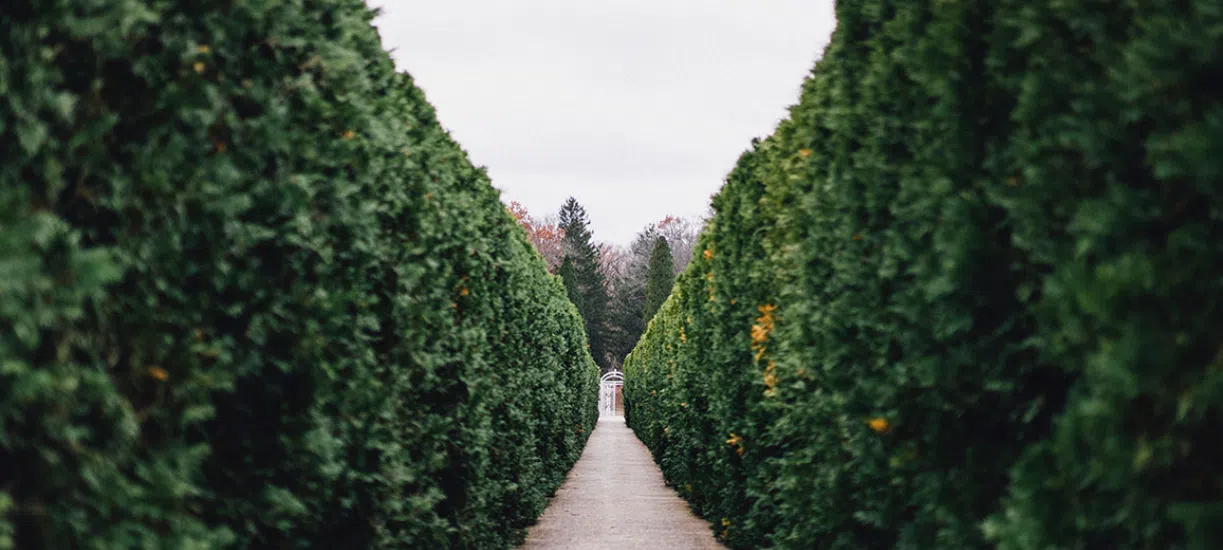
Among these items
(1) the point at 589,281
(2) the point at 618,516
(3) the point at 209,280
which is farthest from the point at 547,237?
(3) the point at 209,280

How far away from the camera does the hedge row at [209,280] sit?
2697 millimetres

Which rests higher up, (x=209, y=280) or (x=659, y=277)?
(x=659, y=277)

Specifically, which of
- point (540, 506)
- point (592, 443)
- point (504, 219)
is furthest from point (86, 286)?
point (592, 443)

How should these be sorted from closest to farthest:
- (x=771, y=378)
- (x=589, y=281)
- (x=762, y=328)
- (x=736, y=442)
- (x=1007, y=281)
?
(x=1007, y=281), (x=771, y=378), (x=762, y=328), (x=736, y=442), (x=589, y=281)

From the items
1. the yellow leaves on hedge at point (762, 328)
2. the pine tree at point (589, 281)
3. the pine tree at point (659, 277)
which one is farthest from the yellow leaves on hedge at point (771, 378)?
the pine tree at point (589, 281)

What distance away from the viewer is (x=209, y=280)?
11.3ft

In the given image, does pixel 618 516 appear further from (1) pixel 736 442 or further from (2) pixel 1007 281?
(2) pixel 1007 281

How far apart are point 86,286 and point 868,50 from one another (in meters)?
4.06

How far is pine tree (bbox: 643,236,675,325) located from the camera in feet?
197

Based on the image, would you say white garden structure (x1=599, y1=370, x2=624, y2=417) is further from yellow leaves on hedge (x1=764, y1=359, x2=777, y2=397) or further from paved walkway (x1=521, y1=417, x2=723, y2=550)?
yellow leaves on hedge (x1=764, y1=359, x2=777, y2=397)

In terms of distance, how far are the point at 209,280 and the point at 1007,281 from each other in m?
2.76

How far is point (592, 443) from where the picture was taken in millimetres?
31312

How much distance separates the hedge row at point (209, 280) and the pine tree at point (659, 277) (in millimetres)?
54152

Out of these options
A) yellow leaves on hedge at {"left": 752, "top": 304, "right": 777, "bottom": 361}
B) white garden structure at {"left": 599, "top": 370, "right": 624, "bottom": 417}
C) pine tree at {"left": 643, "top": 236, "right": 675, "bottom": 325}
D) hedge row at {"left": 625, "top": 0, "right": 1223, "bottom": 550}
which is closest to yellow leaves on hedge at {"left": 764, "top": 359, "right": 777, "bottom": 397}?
hedge row at {"left": 625, "top": 0, "right": 1223, "bottom": 550}
